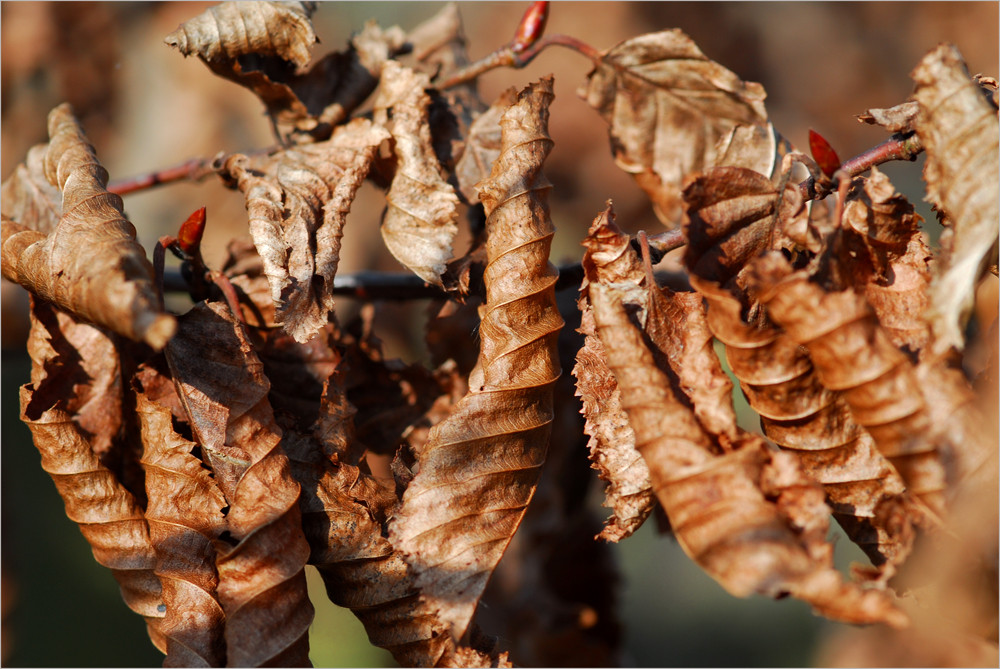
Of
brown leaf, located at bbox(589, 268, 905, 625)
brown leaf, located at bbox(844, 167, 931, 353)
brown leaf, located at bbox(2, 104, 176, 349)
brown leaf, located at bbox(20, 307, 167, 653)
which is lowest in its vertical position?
brown leaf, located at bbox(20, 307, 167, 653)

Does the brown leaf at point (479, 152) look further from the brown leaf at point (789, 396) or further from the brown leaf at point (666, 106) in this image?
the brown leaf at point (789, 396)

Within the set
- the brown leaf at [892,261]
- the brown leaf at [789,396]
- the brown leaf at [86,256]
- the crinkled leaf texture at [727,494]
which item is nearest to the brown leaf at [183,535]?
the brown leaf at [86,256]

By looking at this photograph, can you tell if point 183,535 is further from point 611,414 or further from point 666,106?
point 666,106

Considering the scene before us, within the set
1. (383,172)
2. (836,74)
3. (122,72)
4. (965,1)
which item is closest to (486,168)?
(383,172)

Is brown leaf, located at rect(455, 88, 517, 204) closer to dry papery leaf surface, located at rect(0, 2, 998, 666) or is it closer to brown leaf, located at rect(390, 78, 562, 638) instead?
dry papery leaf surface, located at rect(0, 2, 998, 666)

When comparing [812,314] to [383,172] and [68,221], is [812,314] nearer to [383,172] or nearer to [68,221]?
[383,172]

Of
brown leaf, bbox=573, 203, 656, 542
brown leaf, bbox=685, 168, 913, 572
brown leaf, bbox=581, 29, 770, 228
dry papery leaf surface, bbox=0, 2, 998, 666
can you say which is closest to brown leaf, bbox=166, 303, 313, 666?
dry papery leaf surface, bbox=0, 2, 998, 666

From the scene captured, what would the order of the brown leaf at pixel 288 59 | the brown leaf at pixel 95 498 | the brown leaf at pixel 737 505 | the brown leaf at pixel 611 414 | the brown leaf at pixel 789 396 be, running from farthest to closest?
the brown leaf at pixel 288 59 < the brown leaf at pixel 95 498 < the brown leaf at pixel 611 414 < the brown leaf at pixel 789 396 < the brown leaf at pixel 737 505

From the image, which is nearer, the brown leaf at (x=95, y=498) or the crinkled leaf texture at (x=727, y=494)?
the crinkled leaf texture at (x=727, y=494)
